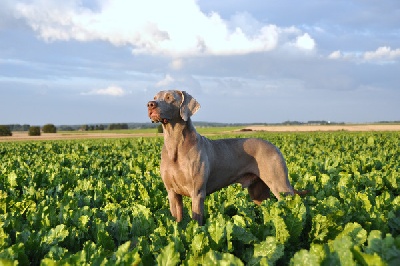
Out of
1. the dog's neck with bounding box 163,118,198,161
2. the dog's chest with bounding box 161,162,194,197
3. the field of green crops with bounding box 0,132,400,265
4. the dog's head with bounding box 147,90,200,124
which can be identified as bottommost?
the field of green crops with bounding box 0,132,400,265

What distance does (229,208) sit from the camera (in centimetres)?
604

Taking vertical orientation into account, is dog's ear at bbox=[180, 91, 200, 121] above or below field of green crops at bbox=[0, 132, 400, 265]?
above

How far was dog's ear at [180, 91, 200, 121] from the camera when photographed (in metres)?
4.70

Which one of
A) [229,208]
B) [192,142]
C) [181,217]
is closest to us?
[192,142]

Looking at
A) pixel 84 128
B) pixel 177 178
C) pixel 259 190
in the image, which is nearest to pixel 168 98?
pixel 177 178

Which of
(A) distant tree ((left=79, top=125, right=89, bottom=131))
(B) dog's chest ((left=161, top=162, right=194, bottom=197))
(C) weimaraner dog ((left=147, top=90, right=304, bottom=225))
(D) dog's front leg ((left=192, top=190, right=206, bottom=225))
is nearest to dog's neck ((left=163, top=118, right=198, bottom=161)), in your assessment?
(C) weimaraner dog ((left=147, top=90, right=304, bottom=225))

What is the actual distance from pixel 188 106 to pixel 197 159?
2.05 feet

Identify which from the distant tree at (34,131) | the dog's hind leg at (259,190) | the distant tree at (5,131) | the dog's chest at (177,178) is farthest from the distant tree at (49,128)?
the dog's chest at (177,178)

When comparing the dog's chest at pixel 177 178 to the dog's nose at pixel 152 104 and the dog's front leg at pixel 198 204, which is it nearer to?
the dog's front leg at pixel 198 204

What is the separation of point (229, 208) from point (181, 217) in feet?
3.72

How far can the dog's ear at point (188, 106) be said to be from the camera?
15.4ft

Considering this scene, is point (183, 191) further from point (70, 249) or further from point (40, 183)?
point (40, 183)

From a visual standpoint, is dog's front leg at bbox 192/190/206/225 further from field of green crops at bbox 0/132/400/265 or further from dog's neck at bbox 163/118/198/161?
dog's neck at bbox 163/118/198/161

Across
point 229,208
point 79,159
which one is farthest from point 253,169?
point 79,159
